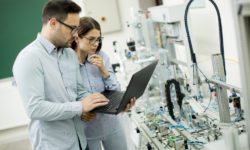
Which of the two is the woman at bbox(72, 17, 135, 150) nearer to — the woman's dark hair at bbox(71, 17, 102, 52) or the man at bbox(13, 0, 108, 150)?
the woman's dark hair at bbox(71, 17, 102, 52)

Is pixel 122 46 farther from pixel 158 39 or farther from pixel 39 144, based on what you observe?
pixel 39 144

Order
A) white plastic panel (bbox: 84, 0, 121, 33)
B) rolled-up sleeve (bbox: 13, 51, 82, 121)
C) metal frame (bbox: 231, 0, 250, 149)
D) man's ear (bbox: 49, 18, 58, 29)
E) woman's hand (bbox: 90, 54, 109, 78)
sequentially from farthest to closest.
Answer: white plastic panel (bbox: 84, 0, 121, 33) → woman's hand (bbox: 90, 54, 109, 78) → man's ear (bbox: 49, 18, 58, 29) → rolled-up sleeve (bbox: 13, 51, 82, 121) → metal frame (bbox: 231, 0, 250, 149)

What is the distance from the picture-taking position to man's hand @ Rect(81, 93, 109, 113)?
1.43 metres

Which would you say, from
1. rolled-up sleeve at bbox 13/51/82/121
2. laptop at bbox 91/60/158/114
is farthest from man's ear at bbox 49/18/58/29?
laptop at bbox 91/60/158/114

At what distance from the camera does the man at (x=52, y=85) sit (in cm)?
130

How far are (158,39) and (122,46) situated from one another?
178cm

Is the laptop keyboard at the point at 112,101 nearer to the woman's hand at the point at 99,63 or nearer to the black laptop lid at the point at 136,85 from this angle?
the black laptop lid at the point at 136,85

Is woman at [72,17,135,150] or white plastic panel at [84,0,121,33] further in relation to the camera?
white plastic panel at [84,0,121,33]

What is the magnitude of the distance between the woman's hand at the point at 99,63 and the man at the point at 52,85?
0.28m

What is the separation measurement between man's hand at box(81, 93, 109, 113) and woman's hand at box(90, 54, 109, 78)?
367 millimetres

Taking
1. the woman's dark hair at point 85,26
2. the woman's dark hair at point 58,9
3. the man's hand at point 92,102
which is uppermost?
the woman's dark hair at point 58,9

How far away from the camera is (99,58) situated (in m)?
1.84

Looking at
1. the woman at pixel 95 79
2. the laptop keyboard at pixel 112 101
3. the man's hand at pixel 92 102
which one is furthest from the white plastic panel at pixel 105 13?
the man's hand at pixel 92 102

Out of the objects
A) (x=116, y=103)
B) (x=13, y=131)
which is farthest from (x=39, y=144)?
(x=13, y=131)
